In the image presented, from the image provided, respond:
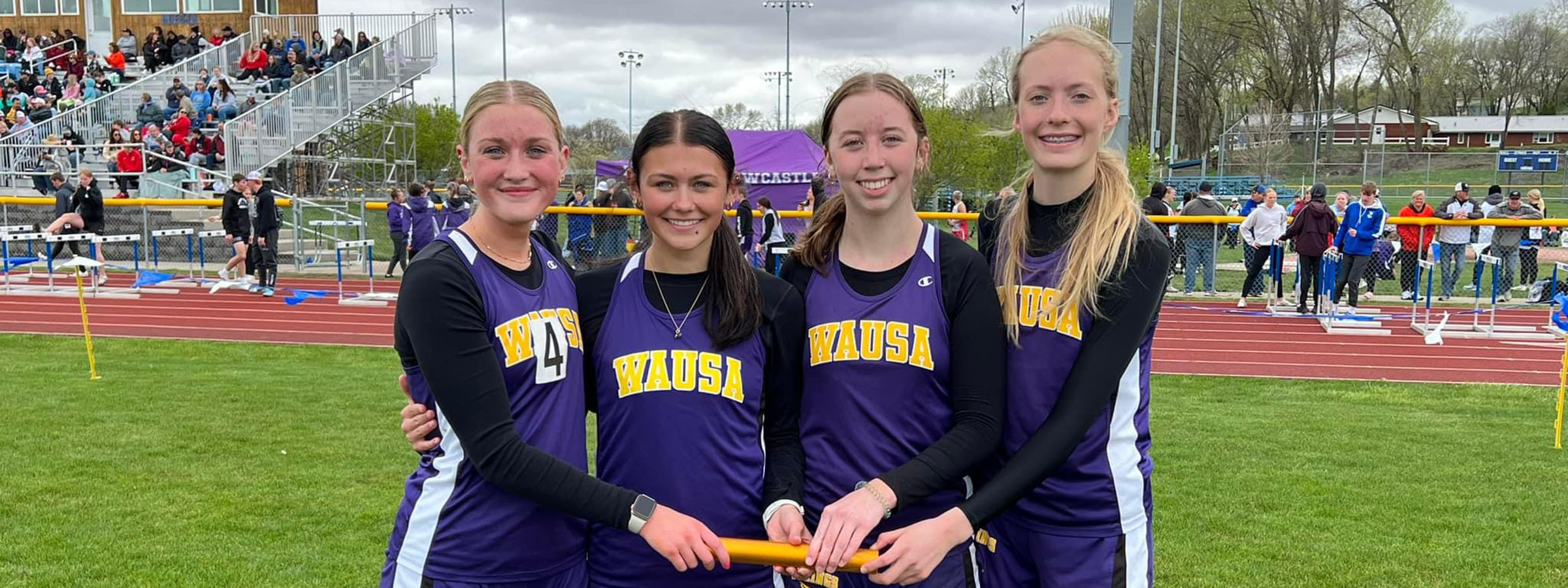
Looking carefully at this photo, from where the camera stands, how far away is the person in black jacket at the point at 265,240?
15.1 m

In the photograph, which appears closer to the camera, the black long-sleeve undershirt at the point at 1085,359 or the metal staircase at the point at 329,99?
the black long-sleeve undershirt at the point at 1085,359

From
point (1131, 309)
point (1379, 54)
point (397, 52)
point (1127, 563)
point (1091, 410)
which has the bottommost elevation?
point (1127, 563)

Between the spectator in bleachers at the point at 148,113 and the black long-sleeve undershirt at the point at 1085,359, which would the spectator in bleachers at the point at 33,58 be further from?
the black long-sleeve undershirt at the point at 1085,359

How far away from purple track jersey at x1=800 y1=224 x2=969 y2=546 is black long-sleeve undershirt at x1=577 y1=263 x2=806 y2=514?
0.04 metres

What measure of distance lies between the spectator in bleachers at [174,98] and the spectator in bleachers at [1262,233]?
21.8m

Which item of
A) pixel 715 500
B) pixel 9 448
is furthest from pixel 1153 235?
pixel 9 448

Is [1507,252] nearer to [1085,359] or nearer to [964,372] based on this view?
[1085,359]

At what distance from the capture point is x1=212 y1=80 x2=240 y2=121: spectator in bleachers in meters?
23.8

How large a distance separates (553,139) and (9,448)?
5.65 m

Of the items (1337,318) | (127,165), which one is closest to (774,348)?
(1337,318)

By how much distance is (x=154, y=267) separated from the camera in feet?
58.6

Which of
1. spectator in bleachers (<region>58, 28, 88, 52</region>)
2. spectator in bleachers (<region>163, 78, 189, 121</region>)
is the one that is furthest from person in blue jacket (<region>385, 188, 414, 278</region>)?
spectator in bleachers (<region>58, 28, 88, 52</region>)

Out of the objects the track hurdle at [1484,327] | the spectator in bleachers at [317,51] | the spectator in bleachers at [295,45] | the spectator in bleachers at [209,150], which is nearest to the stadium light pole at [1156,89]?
the track hurdle at [1484,327]

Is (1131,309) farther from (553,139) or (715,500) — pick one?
(553,139)
